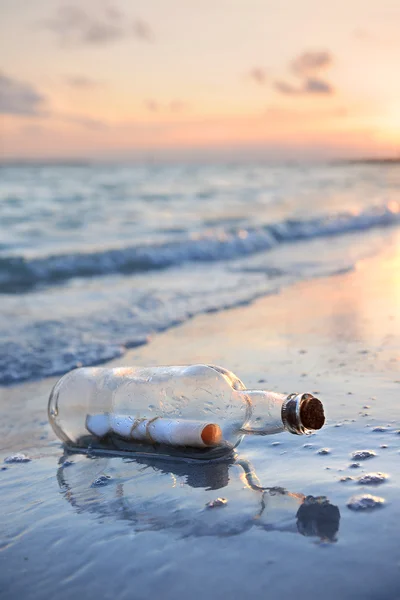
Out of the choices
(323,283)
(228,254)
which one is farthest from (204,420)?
(228,254)

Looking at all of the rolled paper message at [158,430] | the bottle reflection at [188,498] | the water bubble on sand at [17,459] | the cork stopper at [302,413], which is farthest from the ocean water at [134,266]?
the cork stopper at [302,413]

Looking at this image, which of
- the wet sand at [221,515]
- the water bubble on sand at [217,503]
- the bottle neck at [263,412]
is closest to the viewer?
the wet sand at [221,515]

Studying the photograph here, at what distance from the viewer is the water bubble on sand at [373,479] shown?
2.09 metres

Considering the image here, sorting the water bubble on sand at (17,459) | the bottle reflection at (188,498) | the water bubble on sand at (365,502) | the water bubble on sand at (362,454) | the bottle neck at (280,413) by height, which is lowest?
the water bubble on sand at (17,459)

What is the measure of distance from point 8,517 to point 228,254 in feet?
26.0

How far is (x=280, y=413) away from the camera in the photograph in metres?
2.19

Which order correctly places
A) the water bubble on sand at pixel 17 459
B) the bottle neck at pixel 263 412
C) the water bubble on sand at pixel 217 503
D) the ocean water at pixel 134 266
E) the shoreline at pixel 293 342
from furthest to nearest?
the ocean water at pixel 134 266
the shoreline at pixel 293 342
the water bubble on sand at pixel 17 459
the bottle neck at pixel 263 412
the water bubble on sand at pixel 217 503

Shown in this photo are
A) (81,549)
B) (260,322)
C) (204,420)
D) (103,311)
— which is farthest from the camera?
(103,311)

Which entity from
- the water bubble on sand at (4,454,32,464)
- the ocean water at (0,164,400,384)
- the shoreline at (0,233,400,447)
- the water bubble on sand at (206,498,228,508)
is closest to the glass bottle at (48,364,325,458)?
the water bubble on sand at (4,454,32,464)

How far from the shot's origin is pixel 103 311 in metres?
5.81

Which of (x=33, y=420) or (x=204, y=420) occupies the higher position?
(x=204, y=420)

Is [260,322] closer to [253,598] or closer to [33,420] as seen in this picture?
[33,420]

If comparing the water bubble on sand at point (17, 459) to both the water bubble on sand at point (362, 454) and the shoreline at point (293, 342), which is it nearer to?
the shoreline at point (293, 342)

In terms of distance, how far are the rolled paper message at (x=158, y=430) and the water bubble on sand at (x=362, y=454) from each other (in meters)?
0.44
